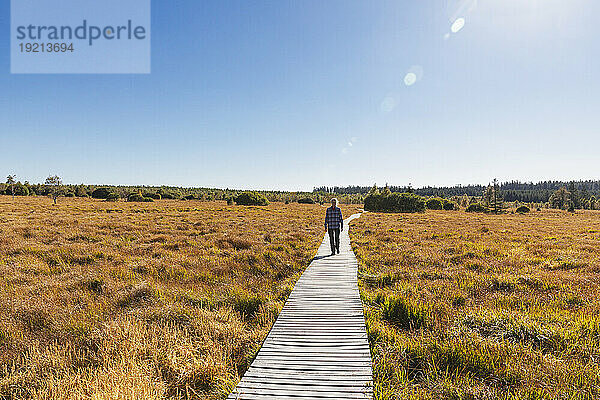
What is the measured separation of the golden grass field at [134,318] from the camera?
4.01 meters

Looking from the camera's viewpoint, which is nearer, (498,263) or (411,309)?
(411,309)

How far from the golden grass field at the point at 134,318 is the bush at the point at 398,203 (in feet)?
160

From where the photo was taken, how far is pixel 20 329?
5.69 meters

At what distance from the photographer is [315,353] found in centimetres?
450

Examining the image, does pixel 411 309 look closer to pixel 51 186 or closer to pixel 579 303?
pixel 579 303

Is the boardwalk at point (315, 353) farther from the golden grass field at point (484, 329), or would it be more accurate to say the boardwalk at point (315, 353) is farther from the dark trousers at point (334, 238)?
the dark trousers at point (334, 238)

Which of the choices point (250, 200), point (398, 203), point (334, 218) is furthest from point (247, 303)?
point (250, 200)

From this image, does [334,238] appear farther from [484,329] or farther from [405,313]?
[484,329]

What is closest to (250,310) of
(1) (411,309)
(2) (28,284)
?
(1) (411,309)

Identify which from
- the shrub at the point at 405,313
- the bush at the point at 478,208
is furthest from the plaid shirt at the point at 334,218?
the bush at the point at 478,208

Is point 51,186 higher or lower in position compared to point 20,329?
higher

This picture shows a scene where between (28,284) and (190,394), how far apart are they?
26.6 ft

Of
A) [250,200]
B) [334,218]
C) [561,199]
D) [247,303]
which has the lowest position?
[247,303]

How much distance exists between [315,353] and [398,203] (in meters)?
56.4
